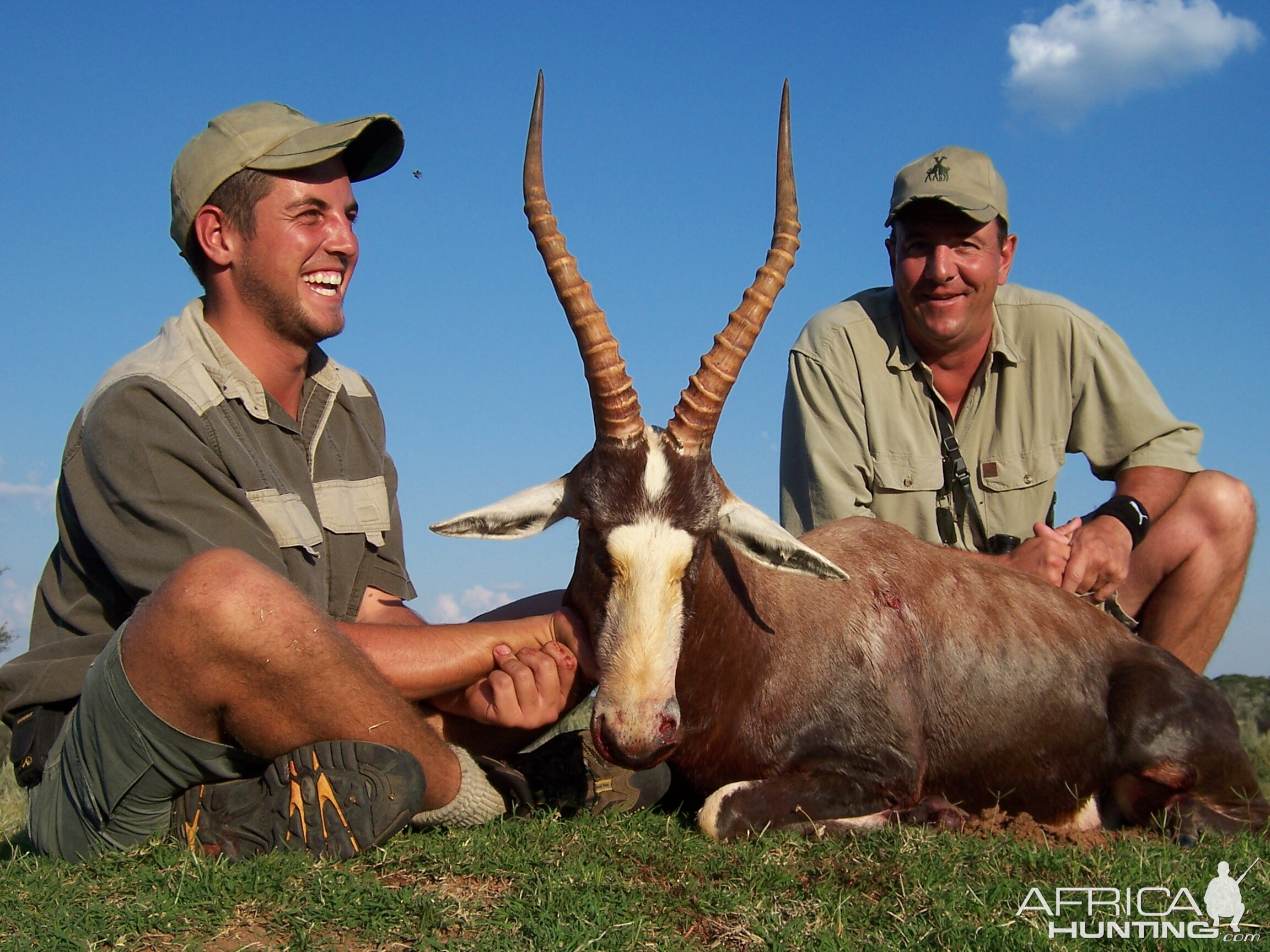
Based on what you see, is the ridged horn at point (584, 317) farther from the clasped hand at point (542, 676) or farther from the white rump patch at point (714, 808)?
the white rump patch at point (714, 808)

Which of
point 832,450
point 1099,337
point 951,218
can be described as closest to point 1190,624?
point 1099,337

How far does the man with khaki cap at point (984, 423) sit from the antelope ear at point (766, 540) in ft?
6.69

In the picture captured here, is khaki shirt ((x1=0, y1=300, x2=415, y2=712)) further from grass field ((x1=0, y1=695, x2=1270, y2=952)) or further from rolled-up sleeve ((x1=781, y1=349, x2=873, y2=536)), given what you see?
rolled-up sleeve ((x1=781, y1=349, x2=873, y2=536))

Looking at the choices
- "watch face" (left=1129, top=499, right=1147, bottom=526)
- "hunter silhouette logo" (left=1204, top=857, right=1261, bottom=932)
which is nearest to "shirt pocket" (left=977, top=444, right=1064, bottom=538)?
"watch face" (left=1129, top=499, right=1147, bottom=526)

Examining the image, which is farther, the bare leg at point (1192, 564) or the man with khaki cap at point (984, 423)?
the man with khaki cap at point (984, 423)

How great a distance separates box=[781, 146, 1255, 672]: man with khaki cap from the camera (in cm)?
700

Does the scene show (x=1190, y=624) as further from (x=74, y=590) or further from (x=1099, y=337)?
(x=74, y=590)

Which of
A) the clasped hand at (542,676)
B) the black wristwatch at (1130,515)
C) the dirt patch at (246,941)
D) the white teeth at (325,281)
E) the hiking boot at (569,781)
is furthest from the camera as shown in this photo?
the black wristwatch at (1130,515)

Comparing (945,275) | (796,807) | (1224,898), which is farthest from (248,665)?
(945,275)

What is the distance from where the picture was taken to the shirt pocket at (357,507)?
5586mm

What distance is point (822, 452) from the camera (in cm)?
720

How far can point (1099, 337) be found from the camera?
7.56 meters

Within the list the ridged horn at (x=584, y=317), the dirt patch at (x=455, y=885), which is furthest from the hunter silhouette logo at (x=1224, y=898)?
the ridged horn at (x=584, y=317)

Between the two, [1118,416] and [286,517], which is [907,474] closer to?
[1118,416]
